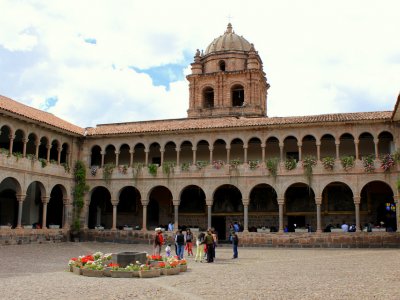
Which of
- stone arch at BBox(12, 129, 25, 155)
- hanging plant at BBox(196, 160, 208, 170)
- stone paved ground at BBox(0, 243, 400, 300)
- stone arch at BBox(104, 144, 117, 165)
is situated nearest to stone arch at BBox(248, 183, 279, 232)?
hanging plant at BBox(196, 160, 208, 170)

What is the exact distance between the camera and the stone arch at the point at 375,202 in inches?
1102

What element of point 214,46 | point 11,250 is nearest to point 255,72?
point 214,46

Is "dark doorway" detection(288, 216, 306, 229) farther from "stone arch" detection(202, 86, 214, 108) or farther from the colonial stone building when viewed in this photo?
"stone arch" detection(202, 86, 214, 108)

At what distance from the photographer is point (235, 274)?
1378 cm

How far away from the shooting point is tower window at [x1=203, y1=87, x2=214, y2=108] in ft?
128

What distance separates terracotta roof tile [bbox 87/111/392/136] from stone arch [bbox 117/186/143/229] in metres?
4.19

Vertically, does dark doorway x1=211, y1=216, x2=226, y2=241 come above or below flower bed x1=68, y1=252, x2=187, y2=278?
above

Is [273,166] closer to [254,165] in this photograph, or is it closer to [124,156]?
[254,165]

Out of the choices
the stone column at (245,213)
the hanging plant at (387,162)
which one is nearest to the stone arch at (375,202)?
the hanging plant at (387,162)

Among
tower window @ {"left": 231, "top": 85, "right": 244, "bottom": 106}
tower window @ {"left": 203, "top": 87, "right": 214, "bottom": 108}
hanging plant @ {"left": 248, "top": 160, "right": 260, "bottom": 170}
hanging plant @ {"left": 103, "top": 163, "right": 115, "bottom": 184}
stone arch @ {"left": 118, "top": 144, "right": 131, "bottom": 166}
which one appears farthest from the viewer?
tower window @ {"left": 203, "top": 87, "right": 214, "bottom": 108}

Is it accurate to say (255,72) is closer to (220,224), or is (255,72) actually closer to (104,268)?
(220,224)

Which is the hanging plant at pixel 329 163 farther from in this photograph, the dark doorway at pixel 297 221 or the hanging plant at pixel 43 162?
the hanging plant at pixel 43 162

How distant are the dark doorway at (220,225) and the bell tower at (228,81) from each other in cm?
886

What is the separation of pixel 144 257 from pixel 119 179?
16.9 metres
